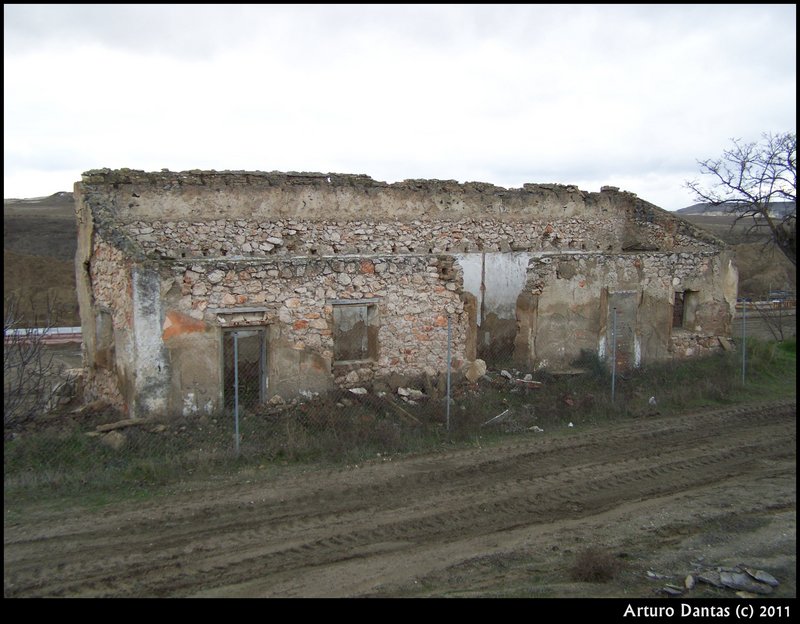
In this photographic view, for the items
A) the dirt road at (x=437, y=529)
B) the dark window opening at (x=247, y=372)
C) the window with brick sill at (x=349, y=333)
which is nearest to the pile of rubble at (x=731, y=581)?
the dirt road at (x=437, y=529)

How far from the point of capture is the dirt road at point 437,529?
215 inches

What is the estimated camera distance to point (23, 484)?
24.0 feet

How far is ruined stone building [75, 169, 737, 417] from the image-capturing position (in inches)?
389

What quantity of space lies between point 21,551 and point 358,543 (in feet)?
10.1

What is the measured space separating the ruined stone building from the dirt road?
2.86 meters

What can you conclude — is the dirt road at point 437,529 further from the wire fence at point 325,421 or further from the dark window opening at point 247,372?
the dark window opening at point 247,372

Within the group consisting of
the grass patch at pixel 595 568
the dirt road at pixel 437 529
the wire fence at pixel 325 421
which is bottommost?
the dirt road at pixel 437 529

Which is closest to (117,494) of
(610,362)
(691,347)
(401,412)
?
(401,412)

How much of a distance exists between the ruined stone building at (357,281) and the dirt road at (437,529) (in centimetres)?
286

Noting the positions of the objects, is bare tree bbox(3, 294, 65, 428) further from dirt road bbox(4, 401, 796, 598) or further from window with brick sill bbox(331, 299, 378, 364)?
window with brick sill bbox(331, 299, 378, 364)

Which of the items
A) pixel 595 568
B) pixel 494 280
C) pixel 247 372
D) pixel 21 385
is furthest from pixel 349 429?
pixel 494 280

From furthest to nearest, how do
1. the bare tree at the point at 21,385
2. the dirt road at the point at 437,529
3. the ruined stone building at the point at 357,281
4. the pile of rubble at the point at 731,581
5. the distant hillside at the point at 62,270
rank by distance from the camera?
the distant hillside at the point at 62,270, the ruined stone building at the point at 357,281, the bare tree at the point at 21,385, the dirt road at the point at 437,529, the pile of rubble at the point at 731,581

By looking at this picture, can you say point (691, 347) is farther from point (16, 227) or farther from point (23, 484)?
point (16, 227)

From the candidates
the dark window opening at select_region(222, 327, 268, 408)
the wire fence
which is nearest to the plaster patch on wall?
the wire fence
